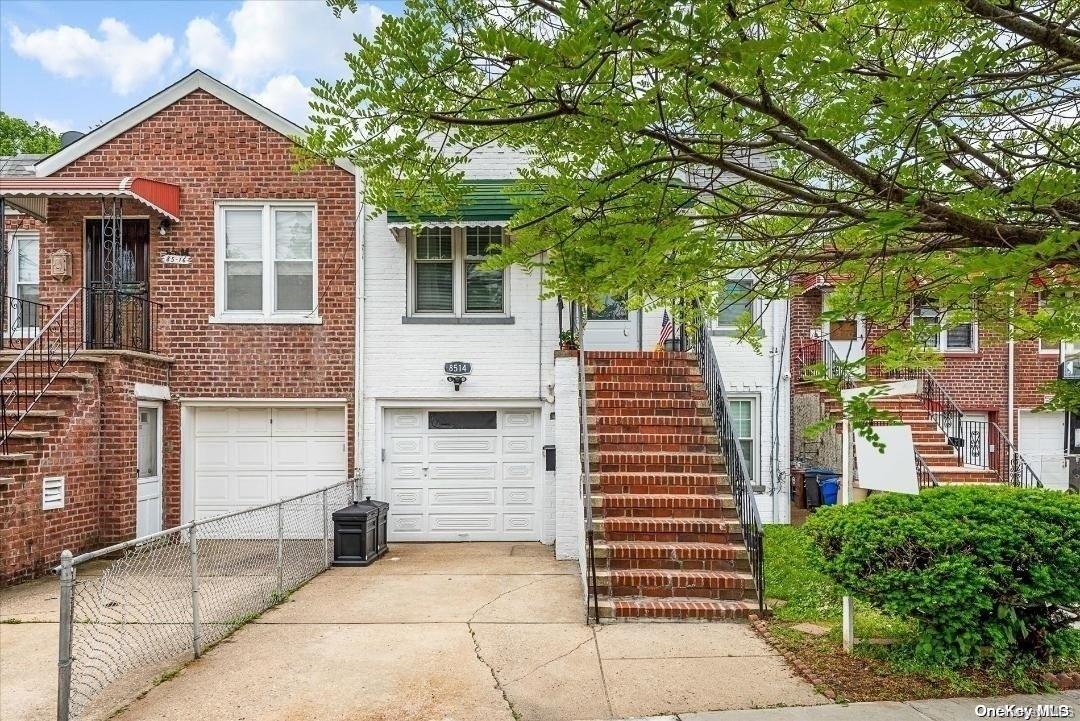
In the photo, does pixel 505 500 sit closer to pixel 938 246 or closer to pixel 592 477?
pixel 592 477

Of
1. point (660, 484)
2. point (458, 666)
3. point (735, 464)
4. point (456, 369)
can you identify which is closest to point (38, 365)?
point (456, 369)

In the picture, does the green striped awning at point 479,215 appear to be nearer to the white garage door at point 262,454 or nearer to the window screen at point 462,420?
the window screen at point 462,420

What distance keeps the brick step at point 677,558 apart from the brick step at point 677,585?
0.20 meters

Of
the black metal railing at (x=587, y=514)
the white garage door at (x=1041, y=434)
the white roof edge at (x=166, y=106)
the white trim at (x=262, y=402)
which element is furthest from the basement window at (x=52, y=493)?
the white garage door at (x=1041, y=434)

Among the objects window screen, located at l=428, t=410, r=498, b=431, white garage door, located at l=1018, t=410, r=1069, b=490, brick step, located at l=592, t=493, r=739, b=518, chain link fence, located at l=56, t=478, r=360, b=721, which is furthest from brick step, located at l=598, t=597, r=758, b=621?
white garage door, located at l=1018, t=410, r=1069, b=490

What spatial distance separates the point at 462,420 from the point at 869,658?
6.91m

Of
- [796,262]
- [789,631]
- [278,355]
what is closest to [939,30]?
[796,262]

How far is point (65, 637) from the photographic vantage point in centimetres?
432

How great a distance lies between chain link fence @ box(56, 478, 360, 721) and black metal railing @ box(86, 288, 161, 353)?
315 cm

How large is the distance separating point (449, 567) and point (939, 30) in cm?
761

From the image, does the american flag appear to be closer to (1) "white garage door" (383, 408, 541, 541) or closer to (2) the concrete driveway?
(1) "white garage door" (383, 408, 541, 541)

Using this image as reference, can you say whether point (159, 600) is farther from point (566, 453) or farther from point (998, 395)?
point (998, 395)

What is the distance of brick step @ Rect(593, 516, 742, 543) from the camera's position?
→ 7.60 meters

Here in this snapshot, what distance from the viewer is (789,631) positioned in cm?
622
